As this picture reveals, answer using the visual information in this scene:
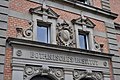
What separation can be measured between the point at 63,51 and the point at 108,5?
5.50 m

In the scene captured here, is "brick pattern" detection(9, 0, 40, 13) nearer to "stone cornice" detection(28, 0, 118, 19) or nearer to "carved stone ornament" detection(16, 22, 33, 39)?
"carved stone ornament" detection(16, 22, 33, 39)

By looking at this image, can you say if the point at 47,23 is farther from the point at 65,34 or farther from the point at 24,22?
the point at 24,22

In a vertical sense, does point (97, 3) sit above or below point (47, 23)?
above

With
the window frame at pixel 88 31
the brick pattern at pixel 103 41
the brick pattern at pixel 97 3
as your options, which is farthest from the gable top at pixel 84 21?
the brick pattern at pixel 97 3

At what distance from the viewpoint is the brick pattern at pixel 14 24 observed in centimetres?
975

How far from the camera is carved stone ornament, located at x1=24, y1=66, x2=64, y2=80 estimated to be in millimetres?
9398

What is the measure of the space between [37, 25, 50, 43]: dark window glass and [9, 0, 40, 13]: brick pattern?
1.13 meters

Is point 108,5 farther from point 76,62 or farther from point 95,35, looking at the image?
point 76,62

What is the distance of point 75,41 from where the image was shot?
11.6 m

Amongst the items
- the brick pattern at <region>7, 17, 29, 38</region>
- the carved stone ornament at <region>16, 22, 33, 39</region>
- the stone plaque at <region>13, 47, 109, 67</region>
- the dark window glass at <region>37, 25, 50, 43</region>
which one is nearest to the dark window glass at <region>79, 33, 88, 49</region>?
the stone plaque at <region>13, 47, 109, 67</region>

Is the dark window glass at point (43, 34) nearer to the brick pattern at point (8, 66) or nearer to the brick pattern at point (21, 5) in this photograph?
the brick pattern at point (21, 5)

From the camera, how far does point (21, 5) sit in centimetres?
1053

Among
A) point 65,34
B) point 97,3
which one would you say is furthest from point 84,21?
point 97,3

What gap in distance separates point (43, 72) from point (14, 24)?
2.55 meters
